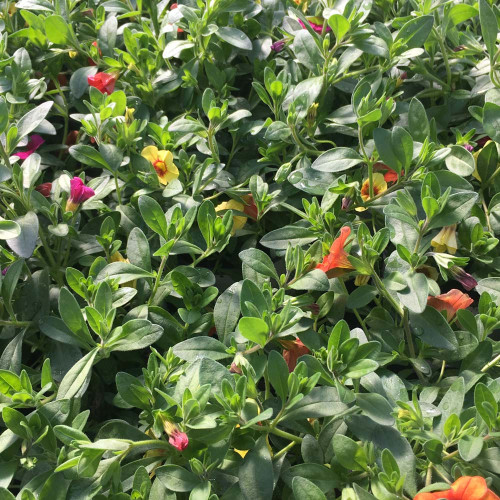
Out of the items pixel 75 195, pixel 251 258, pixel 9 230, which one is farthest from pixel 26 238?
pixel 251 258

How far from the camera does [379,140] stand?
3.52ft

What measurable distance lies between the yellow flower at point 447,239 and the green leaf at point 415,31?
0.37 metres

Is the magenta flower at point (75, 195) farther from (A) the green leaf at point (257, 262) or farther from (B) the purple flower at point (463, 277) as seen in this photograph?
(B) the purple flower at point (463, 277)

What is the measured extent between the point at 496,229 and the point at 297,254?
36 cm

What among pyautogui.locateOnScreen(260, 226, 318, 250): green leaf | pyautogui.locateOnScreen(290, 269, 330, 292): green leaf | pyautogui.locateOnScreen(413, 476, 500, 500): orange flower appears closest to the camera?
pyautogui.locateOnScreen(413, 476, 500, 500): orange flower

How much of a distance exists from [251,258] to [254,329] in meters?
0.17

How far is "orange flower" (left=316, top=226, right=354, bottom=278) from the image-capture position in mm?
993

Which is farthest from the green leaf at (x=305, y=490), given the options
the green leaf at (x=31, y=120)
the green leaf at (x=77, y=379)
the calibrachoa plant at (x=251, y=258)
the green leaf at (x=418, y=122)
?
the green leaf at (x=31, y=120)

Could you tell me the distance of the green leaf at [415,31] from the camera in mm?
1205

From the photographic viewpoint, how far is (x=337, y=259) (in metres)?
1.00

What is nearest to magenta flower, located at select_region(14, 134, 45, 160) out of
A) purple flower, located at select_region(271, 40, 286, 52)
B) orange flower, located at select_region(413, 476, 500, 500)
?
purple flower, located at select_region(271, 40, 286, 52)

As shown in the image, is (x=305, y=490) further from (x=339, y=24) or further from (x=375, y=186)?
(x=339, y=24)

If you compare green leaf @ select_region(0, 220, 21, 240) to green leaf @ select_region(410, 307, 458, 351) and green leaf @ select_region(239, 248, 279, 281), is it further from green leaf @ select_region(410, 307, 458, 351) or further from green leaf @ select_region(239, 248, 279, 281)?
green leaf @ select_region(410, 307, 458, 351)

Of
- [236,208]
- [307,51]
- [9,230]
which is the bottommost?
[236,208]
